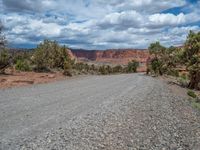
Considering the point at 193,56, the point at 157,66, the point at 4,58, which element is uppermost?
the point at 193,56

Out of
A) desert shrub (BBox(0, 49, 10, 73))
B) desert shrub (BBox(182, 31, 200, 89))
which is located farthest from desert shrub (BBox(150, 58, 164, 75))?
desert shrub (BBox(0, 49, 10, 73))

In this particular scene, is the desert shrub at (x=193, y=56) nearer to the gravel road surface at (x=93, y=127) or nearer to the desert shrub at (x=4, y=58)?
the desert shrub at (x=4, y=58)

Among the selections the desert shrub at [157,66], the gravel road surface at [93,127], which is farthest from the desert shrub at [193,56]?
the desert shrub at [157,66]

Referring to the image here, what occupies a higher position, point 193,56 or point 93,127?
point 193,56

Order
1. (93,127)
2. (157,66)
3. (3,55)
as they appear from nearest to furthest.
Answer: (93,127) < (3,55) < (157,66)

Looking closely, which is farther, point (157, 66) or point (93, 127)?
point (157, 66)

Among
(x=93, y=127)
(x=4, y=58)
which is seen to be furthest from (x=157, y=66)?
(x=93, y=127)

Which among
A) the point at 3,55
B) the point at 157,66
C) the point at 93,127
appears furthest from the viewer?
the point at 157,66

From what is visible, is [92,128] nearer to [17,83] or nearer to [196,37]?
[17,83]

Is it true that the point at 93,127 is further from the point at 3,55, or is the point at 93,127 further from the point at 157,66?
the point at 157,66

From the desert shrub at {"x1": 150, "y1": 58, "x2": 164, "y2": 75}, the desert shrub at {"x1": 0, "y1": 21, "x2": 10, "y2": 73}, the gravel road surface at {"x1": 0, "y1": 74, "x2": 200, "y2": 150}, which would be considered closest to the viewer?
the gravel road surface at {"x1": 0, "y1": 74, "x2": 200, "y2": 150}

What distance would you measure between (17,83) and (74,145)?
2327 centimetres

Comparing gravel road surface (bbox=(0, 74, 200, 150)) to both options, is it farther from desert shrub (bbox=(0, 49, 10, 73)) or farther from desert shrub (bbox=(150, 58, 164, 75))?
desert shrub (bbox=(150, 58, 164, 75))

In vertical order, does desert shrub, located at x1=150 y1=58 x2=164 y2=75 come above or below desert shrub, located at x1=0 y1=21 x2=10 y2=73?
below
